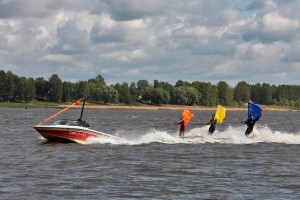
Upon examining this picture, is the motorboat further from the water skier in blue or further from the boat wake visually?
the water skier in blue

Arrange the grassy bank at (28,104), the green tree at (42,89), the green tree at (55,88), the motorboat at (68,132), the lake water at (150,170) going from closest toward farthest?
the lake water at (150,170)
the motorboat at (68,132)
the grassy bank at (28,104)
the green tree at (55,88)
the green tree at (42,89)

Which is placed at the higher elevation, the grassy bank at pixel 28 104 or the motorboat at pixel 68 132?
the grassy bank at pixel 28 104

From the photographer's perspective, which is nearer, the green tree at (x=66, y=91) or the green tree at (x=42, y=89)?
the green tree at (x=66, y=91)

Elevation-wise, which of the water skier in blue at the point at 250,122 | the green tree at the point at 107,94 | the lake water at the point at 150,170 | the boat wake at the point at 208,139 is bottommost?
the lake water at the point at 150,170

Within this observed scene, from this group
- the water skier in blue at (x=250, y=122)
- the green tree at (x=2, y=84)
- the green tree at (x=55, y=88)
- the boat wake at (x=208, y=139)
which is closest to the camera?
the boat wake at (x=208, y=139)

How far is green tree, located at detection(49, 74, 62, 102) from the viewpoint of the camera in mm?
187250

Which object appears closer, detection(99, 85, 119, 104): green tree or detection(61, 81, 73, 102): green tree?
detection(99, 85, 119, 104): green tree

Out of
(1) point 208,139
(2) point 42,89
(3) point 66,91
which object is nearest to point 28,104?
(2) point 42,89

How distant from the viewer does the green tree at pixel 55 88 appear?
187m

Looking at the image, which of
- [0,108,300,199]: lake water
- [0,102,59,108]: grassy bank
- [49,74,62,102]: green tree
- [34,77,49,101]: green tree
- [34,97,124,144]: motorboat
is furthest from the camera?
[34,77,49,101]: green tree

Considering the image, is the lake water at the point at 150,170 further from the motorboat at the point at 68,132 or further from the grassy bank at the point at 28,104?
the grassy bank at the point at 28,104

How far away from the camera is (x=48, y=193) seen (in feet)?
66.3

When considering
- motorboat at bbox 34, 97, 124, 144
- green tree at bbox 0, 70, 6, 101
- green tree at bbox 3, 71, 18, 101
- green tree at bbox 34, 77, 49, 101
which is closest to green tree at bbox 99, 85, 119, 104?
green tree at bbox 34, 77, 49, 101

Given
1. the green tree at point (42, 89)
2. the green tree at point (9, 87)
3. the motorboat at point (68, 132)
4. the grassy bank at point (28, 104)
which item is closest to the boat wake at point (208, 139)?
the motorboat at point (68, 132)
